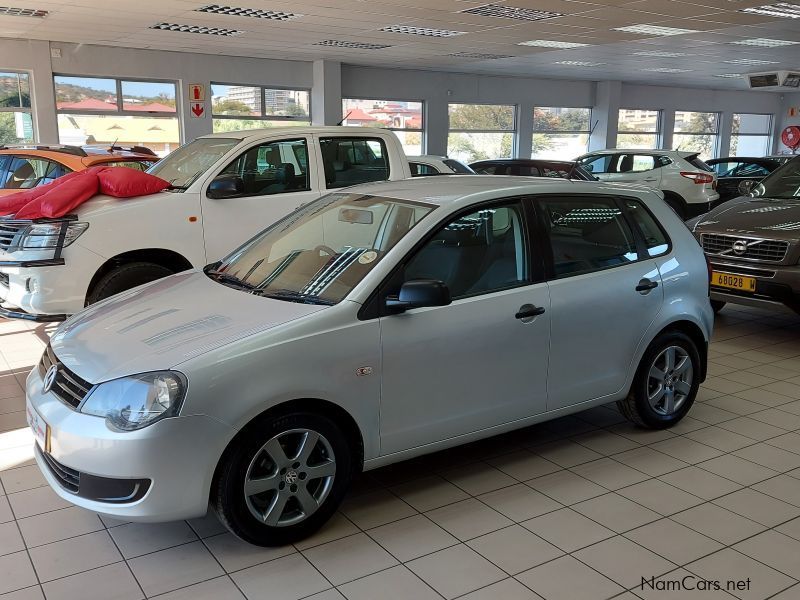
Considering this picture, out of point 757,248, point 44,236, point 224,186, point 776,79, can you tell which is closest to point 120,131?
point 224,186

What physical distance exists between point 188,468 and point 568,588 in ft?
4.85

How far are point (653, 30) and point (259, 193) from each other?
8.75 meters

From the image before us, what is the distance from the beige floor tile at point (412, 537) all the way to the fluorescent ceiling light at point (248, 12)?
874cm

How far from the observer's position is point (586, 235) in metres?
3.95

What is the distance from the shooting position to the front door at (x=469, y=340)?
10.7 feet

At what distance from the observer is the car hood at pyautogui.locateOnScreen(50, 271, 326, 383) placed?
2.92 m

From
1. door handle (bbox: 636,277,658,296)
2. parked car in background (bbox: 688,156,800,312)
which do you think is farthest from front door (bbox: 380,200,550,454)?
parked car in background (bbox: 688,156,800,312)

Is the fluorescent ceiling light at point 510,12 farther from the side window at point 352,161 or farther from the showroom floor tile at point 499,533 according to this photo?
the showroom floor tile at point 499,533

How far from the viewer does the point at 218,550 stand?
3078 mm

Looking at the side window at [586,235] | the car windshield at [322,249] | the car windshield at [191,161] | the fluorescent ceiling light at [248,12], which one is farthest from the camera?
the fluorescent ceiling light at [248,12]

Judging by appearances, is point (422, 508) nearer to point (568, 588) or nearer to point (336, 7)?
point (568, 588)

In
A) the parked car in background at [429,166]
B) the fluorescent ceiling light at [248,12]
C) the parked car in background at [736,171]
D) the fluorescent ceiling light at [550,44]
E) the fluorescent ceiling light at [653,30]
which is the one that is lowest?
the parked car in background at [736,171]

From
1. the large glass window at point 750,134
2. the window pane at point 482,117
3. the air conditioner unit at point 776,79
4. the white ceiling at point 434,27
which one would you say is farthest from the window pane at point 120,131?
the large glass window at point 750,134

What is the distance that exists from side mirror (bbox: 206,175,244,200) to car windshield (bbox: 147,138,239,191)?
0.21 meters
